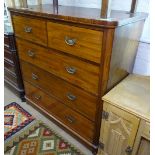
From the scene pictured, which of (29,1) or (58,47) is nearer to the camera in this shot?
(58,47)

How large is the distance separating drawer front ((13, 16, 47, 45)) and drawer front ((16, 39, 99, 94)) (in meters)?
0.07

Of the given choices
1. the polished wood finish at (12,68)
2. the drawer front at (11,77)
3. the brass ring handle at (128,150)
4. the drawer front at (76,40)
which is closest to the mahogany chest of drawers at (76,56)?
the drawer front at (76,40)

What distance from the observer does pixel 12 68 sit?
6.57 feet

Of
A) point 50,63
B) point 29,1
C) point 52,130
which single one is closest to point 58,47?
point 50,63

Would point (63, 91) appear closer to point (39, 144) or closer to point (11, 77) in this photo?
point (39, 144)

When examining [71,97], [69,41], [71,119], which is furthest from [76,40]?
[71,119]

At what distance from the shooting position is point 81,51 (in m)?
1.11

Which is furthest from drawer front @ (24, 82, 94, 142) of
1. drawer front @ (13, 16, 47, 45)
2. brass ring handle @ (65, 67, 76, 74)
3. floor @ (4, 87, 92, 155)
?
drawer front @ (13, 16, 47, 45)

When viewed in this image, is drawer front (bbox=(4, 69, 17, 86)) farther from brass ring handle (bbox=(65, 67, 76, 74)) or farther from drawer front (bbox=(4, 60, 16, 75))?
brass ring handle (bbox=(65, 67, 76, 74))

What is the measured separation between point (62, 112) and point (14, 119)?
24.6 inches

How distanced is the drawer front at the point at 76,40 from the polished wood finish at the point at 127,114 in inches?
12.4

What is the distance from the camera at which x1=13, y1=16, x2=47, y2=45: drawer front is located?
1318 mm

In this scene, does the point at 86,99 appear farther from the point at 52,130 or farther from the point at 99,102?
the point at 52,130
